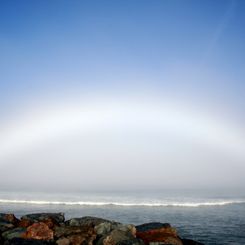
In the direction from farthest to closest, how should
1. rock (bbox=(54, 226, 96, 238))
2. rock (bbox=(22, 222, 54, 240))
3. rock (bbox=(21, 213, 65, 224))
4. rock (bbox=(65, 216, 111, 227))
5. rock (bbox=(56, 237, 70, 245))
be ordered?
rock (bbox=(21, 213, 65, 224)), rock (bbox=(65, 216, 111, 227)), rock (bbox=(54, 226, 96, 238)), rock (bbox=(22, 222, 54, 240)), rock (bbox=(56, 237, 70, 245))

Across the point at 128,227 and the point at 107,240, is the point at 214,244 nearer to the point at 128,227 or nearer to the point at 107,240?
the point at 128,227

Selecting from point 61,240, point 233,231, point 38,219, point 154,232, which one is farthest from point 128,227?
point 233,231

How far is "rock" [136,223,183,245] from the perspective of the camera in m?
18.6

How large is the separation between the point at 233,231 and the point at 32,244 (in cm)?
1949

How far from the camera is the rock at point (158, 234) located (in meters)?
18.6

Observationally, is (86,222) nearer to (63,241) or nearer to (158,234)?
(63,241)

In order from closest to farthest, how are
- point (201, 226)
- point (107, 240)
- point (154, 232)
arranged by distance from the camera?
point (107, 240), point (154, 232), point (201, 226)

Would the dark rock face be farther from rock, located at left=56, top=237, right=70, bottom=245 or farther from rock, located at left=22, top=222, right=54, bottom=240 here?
rock, located at left=22, top=222, right=54, bottom=240

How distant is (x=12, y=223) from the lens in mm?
22781

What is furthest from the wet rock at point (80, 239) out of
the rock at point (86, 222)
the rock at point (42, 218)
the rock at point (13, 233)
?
the rock at point (42, 218)

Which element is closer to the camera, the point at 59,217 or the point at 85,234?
the point at 85,234

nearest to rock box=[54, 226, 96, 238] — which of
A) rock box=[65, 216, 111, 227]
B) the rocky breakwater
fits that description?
the rocky breakwater

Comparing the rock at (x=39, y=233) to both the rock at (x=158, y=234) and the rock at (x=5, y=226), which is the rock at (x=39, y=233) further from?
the rock at (x=158, y=234)

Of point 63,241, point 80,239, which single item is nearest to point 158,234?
point 80,239
